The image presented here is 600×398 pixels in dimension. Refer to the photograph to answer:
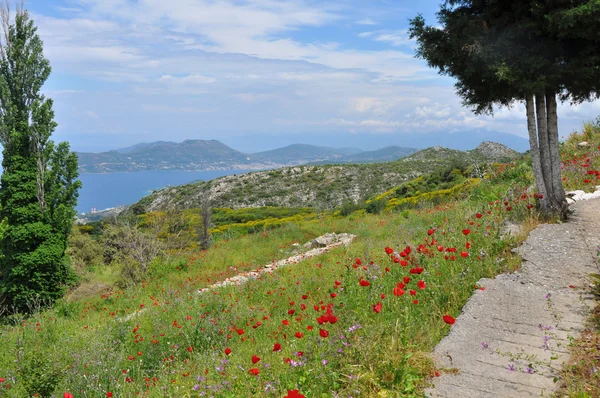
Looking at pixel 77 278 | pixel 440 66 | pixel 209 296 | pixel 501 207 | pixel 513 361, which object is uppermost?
pixel 440 66

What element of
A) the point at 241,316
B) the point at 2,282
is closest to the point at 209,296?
the point at 241,316

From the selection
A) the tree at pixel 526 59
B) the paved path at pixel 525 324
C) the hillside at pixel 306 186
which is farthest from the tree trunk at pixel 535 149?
the hillside at pixel 306 186

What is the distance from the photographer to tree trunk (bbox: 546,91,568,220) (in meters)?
6.95

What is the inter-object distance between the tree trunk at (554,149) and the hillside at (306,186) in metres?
37.3

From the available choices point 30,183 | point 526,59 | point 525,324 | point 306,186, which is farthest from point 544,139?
point 306,186

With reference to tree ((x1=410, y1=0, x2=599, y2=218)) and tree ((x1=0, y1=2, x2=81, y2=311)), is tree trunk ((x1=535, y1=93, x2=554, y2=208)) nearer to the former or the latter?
tree ((x1=410, y1=0, x2=599, y2=218))

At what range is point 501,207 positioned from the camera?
25.3ft

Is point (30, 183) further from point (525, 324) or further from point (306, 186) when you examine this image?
point (306, 186)

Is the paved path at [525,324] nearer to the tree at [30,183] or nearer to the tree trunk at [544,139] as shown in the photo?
the tree trunk at [544,139]

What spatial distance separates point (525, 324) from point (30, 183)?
1465cm

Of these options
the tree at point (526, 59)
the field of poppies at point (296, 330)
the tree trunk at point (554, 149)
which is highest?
the tree at point (526, 59)

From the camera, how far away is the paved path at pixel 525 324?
3.01 metres

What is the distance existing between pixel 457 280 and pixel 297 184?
52.3 meters

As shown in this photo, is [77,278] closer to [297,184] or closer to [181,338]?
[181,338]
